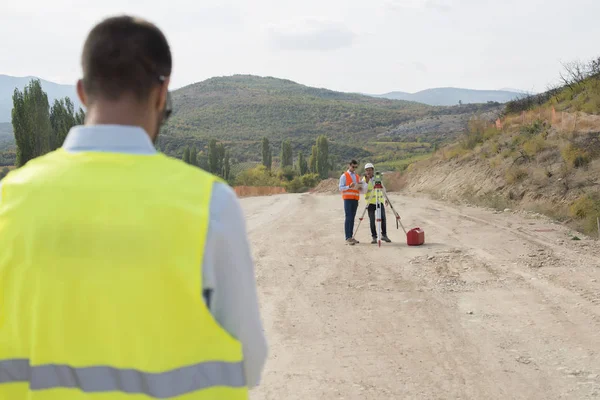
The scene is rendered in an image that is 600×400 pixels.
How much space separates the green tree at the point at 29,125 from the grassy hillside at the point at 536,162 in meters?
23.4

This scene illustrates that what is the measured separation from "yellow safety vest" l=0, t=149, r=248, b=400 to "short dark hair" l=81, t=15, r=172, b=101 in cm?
21

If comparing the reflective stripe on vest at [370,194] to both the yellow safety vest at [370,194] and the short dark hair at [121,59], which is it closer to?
the yellow safety vest at [370,194]

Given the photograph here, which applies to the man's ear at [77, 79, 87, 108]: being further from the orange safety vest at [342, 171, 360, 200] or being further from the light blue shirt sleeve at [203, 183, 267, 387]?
the orange safety vest at [342, 171, 360, 200]

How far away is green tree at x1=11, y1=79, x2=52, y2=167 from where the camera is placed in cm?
4216

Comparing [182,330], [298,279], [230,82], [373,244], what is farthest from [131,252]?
[230,82]

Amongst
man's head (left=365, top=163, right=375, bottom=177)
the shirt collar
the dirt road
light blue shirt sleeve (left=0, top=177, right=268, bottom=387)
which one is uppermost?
the shirt collar

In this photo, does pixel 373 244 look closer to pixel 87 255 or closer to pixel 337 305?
pixel 337 305

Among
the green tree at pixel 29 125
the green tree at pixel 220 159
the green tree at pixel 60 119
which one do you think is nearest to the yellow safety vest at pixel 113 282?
the green tree at pixel 29 125

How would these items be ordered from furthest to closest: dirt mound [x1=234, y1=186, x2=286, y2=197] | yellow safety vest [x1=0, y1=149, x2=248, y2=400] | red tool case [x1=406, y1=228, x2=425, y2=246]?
dirt mound [x1=234, y1=186, x2=286, y2=197] → red tool case [x1=406, y1=228, x2=425, y2=246] → yellow safety vest [x1=0, y1=149, x2=248, y2=400]

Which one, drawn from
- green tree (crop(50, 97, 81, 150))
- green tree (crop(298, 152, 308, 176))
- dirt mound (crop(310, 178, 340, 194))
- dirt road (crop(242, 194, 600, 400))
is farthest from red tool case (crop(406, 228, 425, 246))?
green tree (crop(298, 152, 308, 176))

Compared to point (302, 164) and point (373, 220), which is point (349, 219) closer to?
point (373, 220)

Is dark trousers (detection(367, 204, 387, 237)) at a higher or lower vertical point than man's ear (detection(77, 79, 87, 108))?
lower

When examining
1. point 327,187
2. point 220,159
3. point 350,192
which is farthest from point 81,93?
point 220,159

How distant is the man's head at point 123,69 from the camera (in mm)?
1688
